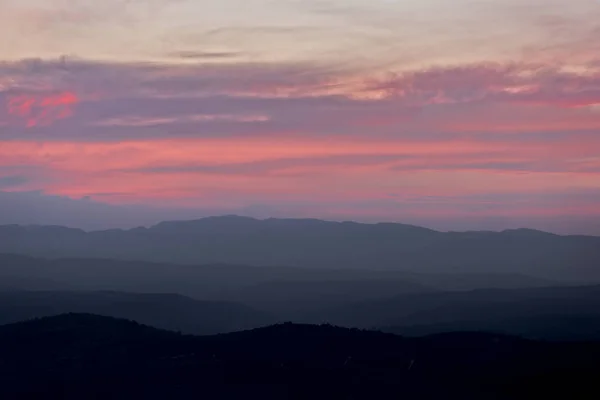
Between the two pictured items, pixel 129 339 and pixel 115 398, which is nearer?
pixel 115 398

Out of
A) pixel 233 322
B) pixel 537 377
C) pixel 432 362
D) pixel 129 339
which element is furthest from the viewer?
pixel 233 322

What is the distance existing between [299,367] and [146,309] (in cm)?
10828

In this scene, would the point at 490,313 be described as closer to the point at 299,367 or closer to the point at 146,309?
the point at 146,309

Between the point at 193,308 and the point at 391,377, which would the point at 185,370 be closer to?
the point at 391,377

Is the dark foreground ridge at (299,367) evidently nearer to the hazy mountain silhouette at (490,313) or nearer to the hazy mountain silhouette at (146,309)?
the hazy mountain silhouette at (490,313)

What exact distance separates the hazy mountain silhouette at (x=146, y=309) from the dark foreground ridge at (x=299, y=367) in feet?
269

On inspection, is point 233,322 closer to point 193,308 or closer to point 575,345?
point 193,308

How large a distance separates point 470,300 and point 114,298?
207 ft

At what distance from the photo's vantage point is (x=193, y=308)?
175 metres

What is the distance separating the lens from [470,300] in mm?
180750

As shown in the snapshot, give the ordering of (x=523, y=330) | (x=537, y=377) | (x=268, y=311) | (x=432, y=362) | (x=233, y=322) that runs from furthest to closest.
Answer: (x=268, y=311)
(x=233, y=322)
(x=523, y=330)
(x=432, y=362)
(x=537, y=377)

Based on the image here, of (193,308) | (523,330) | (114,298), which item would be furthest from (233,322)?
(523,330)

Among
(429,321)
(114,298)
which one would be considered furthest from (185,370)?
(114,298)

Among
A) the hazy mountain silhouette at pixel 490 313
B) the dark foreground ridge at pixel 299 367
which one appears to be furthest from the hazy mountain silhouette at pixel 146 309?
the dark foreground ridge at pixel 299 367
